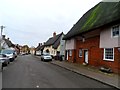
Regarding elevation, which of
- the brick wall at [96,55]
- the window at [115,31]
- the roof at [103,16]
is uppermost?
the roof at [103,16]

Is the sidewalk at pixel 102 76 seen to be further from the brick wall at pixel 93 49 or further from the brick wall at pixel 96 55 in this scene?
the brick wall at pixel 93 49

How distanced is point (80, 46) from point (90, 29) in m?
7.91

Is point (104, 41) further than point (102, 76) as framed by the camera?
Yes

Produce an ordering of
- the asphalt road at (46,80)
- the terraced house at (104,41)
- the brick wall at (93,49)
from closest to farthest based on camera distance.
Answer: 1. the asphalt road at (46,80)
2. the terraced house at (104,41)
3. the brick wall at (93,49)

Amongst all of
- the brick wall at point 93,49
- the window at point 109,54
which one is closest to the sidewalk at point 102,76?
the window at point 109,54

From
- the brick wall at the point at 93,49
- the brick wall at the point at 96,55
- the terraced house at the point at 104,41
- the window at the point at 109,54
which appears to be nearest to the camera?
the brick wall at the point at 96,55

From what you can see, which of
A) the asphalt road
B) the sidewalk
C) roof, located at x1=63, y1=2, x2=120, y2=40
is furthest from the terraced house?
the asphalt road

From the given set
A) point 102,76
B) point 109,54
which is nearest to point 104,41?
point 109,54

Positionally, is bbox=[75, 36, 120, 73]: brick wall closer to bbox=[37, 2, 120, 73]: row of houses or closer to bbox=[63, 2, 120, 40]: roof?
bbox=[37, 2, 120, 73]: row of houses

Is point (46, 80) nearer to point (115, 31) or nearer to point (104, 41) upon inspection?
point (115, 31)

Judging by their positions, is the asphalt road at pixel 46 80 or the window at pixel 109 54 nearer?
the asphalt road at pixel 46 80

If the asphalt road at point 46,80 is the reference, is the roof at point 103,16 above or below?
above

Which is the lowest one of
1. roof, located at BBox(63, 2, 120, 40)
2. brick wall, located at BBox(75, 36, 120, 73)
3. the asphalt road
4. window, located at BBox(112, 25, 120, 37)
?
the asphalt road

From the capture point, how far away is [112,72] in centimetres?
2072
